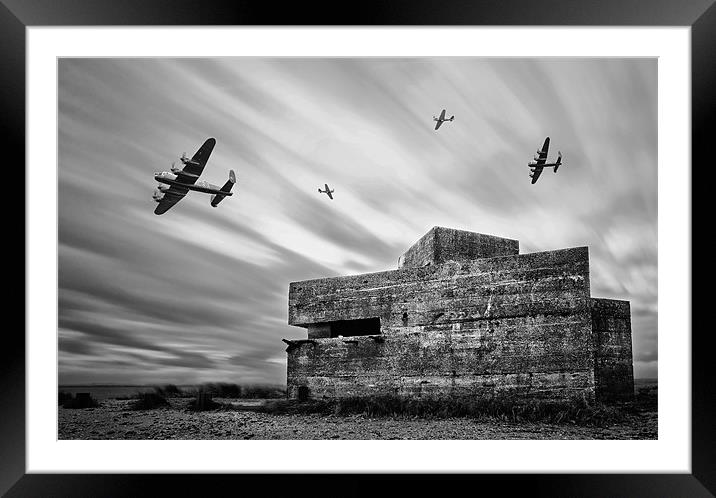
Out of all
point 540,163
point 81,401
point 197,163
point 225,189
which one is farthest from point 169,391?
point 540,163

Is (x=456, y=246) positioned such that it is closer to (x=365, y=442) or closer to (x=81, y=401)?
(x=365, y=442)

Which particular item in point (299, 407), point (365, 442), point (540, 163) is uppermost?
point (540, 163)

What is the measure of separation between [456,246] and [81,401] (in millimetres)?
6287

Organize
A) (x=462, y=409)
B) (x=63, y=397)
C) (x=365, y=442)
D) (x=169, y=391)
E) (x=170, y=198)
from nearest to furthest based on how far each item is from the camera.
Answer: (x=365, y=442)
(x=63, y=397)
(x=462, y=409)
(x=170, y=198)
(x=169, y=391)

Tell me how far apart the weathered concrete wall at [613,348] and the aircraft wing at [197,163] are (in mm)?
6437

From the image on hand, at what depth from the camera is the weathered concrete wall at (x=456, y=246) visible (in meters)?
9.78

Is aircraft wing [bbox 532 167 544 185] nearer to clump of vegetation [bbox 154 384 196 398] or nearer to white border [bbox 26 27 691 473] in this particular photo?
white border [bbox 26 27 691 473]

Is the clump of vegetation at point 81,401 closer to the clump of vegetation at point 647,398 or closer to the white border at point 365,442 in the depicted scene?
the white border at point 365,442

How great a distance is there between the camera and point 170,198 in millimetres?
8984

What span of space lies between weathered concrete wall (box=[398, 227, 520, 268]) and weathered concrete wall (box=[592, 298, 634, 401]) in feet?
6.09

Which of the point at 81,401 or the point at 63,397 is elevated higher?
the point at 63,397

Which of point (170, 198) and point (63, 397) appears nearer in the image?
point (63, 397)
